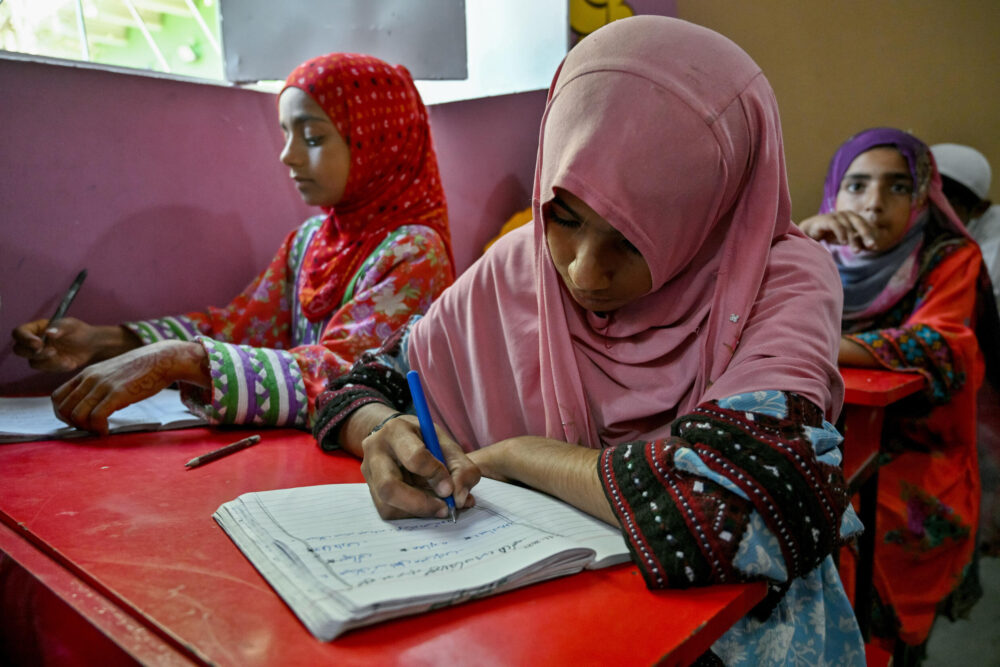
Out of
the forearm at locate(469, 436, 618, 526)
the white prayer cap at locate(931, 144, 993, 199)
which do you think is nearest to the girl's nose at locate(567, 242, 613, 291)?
the forearm at locate(469, 436, 618, 526)

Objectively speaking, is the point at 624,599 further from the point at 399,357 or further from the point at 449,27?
the point at 449,27

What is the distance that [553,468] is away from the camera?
78 cm

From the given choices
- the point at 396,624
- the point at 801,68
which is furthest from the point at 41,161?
the point at 801,68

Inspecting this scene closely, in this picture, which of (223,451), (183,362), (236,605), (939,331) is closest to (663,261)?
(236,605)

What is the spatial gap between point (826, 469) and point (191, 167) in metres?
1.70

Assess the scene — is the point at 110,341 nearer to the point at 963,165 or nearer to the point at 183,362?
the point at 183,362

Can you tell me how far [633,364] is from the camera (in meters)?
0.92

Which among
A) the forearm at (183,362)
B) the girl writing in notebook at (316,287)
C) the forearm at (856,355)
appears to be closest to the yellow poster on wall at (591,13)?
the girl writing in notebook at (316,287)

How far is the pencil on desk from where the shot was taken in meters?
0.95

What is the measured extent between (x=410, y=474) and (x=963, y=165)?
2386 mm

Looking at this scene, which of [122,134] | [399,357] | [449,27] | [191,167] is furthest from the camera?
[449,27]

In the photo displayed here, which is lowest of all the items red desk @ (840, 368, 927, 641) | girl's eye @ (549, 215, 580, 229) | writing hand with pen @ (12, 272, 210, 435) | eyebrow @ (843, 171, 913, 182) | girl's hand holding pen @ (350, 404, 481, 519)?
red desk @ (840, 368, 927, 641)

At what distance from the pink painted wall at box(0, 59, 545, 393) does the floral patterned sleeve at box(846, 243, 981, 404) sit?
1.78 m

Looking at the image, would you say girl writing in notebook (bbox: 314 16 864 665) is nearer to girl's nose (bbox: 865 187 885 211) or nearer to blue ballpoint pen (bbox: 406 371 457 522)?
blue ballpoint pen (bbox: 406 371 457 522)
